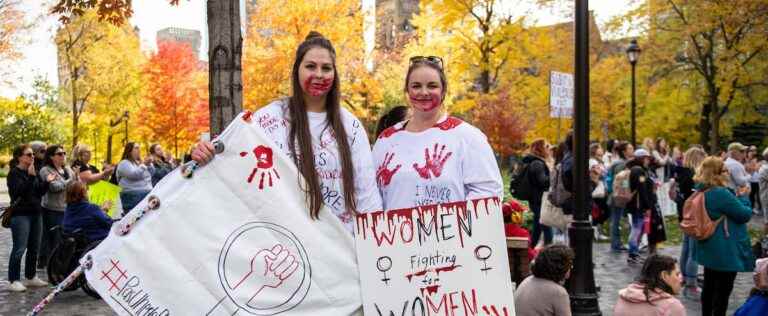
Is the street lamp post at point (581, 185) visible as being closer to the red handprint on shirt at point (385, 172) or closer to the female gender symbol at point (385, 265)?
the red handprint on shirt at point (385, 172)

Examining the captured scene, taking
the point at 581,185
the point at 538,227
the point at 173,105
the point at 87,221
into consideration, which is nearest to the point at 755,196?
the point at 538,227

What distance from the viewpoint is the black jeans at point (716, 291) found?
7.02m

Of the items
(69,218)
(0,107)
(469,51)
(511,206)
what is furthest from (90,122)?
(511,206)

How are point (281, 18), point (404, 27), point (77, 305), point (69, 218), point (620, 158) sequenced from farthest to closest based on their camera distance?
point (404, 27) < point (281, 18) < point (620, 158) < point (69, 218) < point (77, 305)

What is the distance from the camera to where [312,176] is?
3.63 metres

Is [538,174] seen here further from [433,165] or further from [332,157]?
[332,157]

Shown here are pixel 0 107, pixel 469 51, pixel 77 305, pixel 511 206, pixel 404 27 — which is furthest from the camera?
pixel 404 27

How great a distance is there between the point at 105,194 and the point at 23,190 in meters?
2.27

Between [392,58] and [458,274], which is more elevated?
[392,58]

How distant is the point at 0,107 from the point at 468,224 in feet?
132

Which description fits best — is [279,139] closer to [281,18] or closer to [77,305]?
[77,305]

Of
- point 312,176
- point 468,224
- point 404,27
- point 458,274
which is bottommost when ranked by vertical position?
point 458,274

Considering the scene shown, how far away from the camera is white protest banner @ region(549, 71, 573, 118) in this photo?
1260 centimetres

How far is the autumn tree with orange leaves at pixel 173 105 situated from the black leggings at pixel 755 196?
88.8 ft
